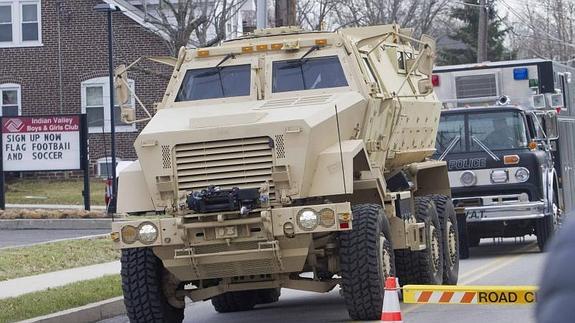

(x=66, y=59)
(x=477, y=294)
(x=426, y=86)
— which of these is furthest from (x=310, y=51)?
(x=66, y=59)

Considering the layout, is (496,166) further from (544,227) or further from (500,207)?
(544,227)

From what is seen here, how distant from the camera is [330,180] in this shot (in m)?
11.1

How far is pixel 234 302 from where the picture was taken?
46.2 feet

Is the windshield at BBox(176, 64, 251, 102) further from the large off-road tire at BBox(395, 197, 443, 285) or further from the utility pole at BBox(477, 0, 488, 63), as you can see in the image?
the utility pole at BBox(477, 0, 488, 63)

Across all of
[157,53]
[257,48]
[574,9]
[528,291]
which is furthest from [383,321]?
[574,9]

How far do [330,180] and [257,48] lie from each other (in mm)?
2384

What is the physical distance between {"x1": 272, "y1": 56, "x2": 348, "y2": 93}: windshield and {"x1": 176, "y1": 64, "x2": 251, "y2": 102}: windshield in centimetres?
33

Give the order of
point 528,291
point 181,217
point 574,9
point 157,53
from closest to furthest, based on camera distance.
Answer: point 528,291 → point 181,217 → point 157,53 → point 574,9

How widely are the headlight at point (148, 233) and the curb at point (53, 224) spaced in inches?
634

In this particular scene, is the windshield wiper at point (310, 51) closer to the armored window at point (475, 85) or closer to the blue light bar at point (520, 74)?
the armored window at point (475, 85)

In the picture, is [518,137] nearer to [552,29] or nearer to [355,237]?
[355,237]

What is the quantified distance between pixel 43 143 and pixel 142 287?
19.3 m

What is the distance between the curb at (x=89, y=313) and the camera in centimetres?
1248

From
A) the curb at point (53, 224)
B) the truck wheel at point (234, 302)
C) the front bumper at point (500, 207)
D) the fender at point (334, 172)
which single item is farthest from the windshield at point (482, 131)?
the curb at point (53, 224)
